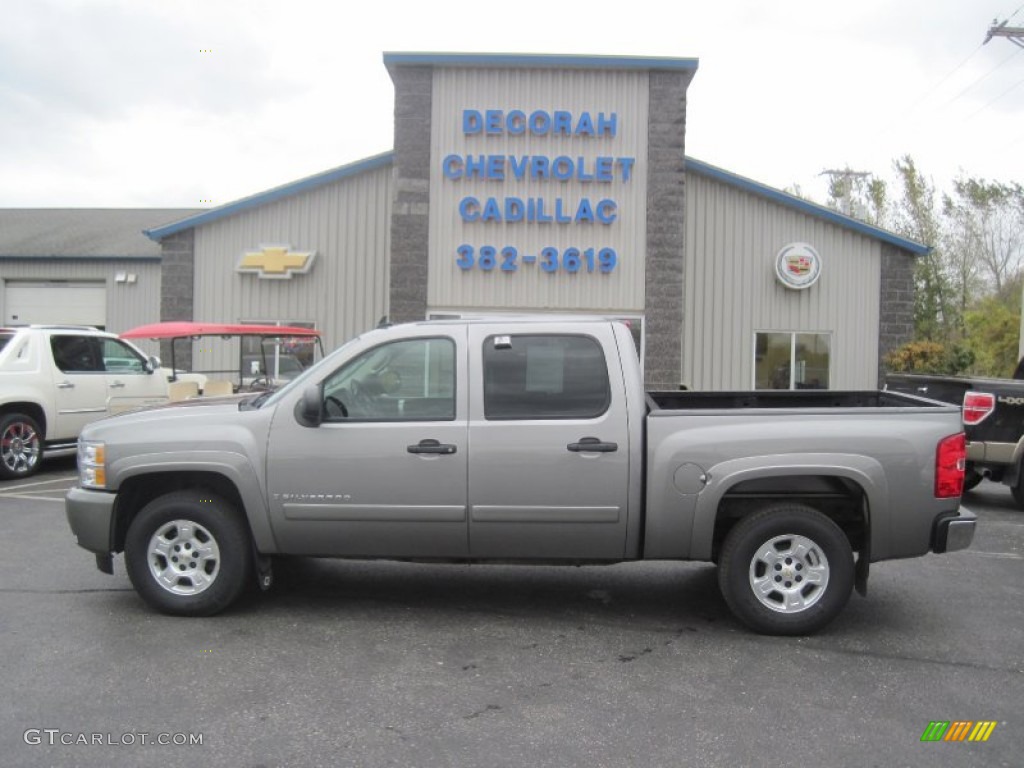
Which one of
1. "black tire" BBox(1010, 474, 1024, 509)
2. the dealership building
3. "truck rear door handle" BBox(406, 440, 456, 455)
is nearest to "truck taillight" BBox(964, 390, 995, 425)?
"black tire" BBox(1010, 474, 1024, 509)

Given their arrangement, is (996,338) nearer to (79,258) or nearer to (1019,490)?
(1019,490)

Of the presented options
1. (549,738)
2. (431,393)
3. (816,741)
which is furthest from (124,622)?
(816,741)

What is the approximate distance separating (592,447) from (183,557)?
2556 mm

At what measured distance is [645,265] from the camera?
1641cm

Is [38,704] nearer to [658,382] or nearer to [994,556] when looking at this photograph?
[994,556]

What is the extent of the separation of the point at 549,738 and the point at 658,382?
42.6ft

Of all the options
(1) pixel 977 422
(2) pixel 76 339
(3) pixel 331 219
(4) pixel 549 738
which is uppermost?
(3) pixel 331 219

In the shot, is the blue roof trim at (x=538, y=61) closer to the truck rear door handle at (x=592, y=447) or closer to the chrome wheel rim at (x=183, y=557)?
the truck rear door handle at (x=592, y=447)

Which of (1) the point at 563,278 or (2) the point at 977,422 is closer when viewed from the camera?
(2) the point at 977,422

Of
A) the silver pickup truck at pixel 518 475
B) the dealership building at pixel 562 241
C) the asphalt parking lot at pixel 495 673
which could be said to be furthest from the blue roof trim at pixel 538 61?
the silver pickup truck at pixel 518 475

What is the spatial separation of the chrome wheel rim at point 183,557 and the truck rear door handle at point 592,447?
87.3 inches

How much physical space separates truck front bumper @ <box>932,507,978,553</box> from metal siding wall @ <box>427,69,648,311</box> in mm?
11431

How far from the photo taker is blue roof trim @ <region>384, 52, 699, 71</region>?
16.0 metres
